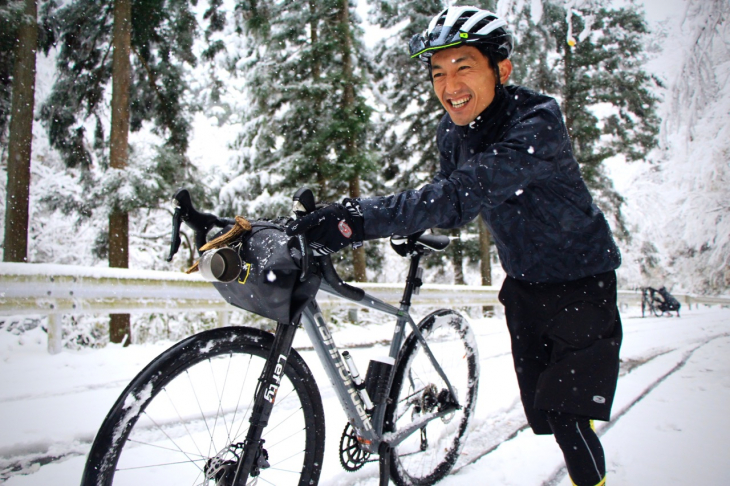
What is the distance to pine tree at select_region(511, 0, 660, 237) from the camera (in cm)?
1552

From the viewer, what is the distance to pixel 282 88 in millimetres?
11773

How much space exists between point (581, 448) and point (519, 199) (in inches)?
40.6

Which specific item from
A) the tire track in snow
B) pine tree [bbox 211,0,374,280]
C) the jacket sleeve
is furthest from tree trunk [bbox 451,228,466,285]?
the jacket sleeve

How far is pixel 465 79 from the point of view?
5.98 feet

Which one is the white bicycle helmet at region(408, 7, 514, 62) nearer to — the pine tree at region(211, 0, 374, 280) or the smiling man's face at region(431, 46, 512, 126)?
the smiling man's face at region(431, 46, 512, 126)

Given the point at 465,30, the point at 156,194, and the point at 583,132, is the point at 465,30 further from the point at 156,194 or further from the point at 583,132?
the point at 583,132

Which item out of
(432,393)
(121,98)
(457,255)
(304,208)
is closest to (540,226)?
(304,208)

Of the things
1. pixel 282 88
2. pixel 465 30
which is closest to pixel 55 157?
pixel 282 88

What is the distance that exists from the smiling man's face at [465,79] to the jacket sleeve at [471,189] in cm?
37

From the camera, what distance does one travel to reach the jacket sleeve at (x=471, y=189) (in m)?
1.37

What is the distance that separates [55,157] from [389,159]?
12.0 m

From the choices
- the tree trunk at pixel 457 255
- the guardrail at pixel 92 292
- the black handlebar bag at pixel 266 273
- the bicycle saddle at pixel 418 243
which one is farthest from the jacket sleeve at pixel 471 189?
the tree trunk at pixel 457 255

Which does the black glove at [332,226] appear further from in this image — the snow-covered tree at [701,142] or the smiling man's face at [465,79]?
the snow-covered tree at [701,142]

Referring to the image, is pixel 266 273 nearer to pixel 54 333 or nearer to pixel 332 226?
pixel 332 226
